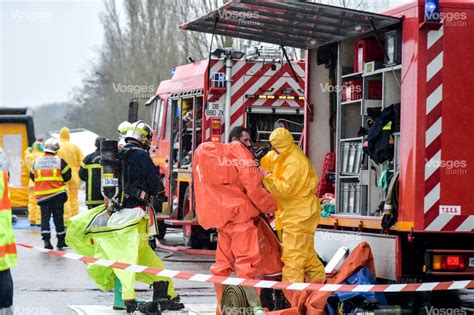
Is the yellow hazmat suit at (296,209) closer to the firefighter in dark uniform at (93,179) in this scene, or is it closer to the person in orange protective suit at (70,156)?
the firefighter in dark uniform at (93,179)

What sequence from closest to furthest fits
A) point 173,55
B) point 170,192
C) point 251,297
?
point 251,297, point 170,192, point 173,55

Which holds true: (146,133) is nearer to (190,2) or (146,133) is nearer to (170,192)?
(170,192)

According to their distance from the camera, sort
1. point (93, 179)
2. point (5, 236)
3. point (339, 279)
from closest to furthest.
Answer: point (5, 236) → point (339, 279) → point (93, 179)

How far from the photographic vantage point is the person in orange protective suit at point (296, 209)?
29.9 ft

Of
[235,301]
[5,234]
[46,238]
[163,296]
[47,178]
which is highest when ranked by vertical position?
[5,234]

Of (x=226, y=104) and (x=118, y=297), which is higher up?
(x=226, y=104)

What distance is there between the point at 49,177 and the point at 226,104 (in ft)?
10.4

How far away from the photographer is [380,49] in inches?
387

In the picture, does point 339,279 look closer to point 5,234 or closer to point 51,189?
point 5,234

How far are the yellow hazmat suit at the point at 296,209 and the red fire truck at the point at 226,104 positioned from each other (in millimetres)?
6523

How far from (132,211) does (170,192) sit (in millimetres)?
7986

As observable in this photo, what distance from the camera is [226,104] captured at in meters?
16.3

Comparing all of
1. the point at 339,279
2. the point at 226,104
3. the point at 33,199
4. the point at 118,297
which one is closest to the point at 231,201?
the point at 339,279

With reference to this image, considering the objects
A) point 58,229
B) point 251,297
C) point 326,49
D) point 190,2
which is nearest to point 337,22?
point 326,49
